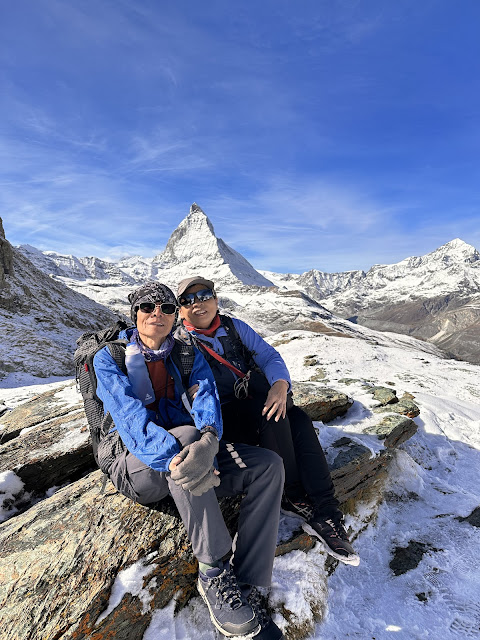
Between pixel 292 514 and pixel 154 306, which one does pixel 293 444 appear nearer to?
pixel 292 514

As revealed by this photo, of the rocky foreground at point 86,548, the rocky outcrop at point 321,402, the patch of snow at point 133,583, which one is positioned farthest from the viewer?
the rocky outcrop at point 321,402

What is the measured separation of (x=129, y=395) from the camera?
4.23 metres

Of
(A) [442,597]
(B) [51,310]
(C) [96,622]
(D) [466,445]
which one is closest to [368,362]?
(D) [466,445]

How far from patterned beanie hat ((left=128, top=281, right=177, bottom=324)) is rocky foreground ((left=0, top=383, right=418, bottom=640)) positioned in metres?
2.69

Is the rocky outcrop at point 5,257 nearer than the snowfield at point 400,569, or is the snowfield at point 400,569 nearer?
the snowfield at point 400,569

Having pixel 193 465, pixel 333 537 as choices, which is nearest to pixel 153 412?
pixel 193 465

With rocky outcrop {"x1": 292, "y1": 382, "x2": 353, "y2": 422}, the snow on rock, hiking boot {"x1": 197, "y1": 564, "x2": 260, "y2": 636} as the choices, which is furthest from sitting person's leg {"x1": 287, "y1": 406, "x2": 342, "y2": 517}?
the snow on rock

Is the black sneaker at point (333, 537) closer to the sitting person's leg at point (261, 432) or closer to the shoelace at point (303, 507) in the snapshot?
the shoelace at point (303, 507)

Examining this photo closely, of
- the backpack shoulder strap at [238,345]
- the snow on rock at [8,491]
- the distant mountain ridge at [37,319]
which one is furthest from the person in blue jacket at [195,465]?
the distant mountain ridge at [37,319]

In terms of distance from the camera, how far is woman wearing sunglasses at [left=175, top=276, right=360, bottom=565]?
16.2 feet

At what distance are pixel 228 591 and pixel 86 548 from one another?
1.77m

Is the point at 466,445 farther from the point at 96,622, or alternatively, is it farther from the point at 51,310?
the point at 51,310

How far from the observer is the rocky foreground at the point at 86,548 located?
11.5ft

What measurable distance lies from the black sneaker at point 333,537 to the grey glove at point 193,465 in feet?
7.45
